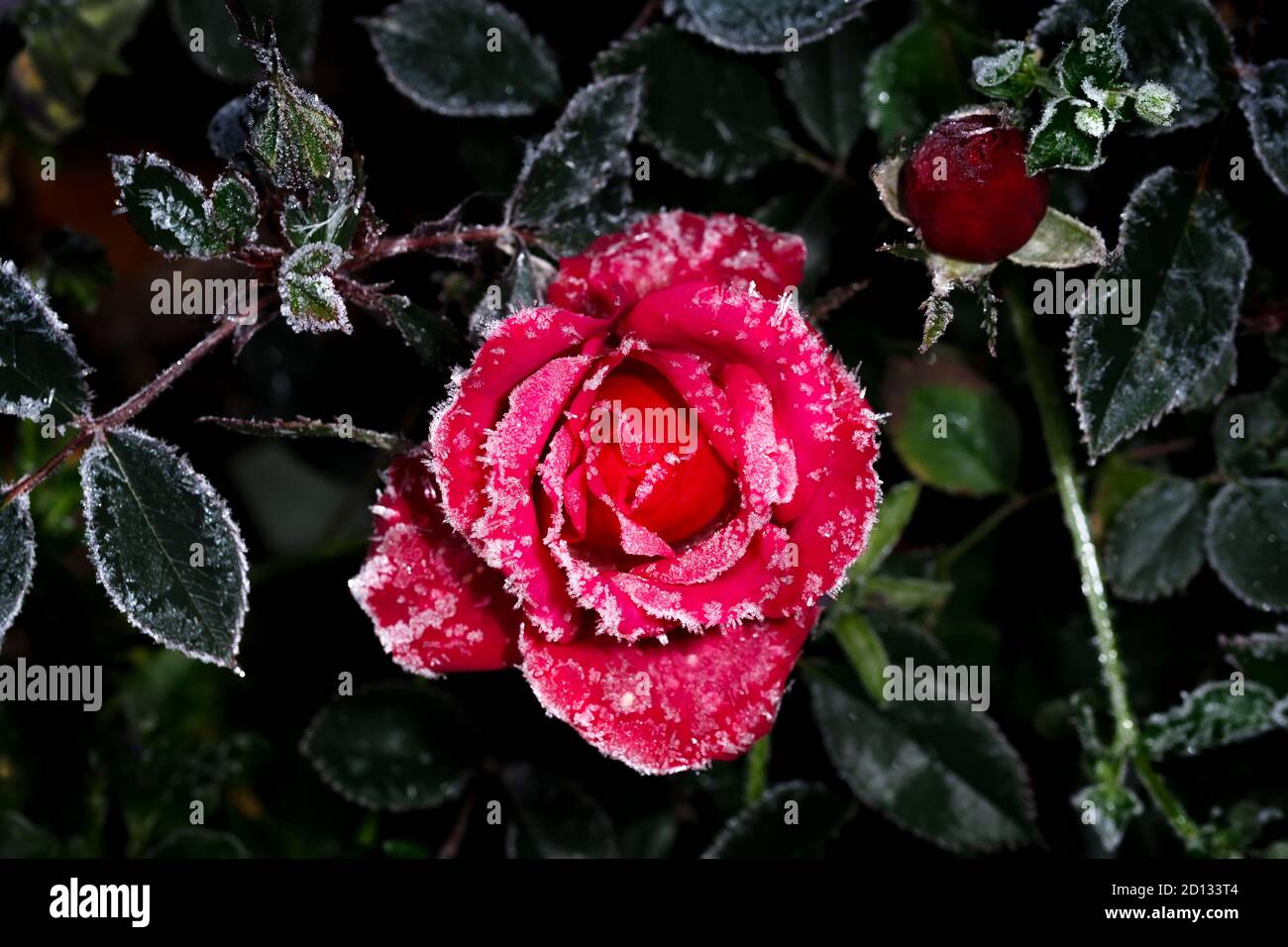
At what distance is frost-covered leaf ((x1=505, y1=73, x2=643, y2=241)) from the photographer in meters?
0.90

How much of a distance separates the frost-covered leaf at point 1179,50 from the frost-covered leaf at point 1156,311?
0.07 m

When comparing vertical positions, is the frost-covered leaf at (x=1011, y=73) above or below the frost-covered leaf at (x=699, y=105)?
below

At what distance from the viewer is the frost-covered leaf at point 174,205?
75 centimetres

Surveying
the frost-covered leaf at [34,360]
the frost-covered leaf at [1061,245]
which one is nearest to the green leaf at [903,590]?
the frost-covered leaf at [1061,245]

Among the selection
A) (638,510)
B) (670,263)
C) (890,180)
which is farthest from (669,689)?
(890,180)

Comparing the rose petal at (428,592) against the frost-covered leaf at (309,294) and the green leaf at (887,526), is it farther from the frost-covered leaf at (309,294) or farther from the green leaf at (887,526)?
the green leaf at (887,526)

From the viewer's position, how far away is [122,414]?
2.72ft

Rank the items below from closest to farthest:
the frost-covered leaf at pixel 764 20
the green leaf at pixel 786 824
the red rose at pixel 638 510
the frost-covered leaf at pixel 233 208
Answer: the red rose at pixel 638 510 → the frost-covered leaf at pixel 233 208 → the frost-covered leaf at pixel 764 20 → the green leaf at pixel 786 824

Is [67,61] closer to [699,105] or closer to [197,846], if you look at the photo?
[699,105]

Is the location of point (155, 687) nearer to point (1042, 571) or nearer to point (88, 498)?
point (88, 498)

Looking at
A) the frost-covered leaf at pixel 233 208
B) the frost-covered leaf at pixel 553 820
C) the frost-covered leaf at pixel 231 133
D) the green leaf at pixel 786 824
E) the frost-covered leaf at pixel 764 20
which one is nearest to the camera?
the frost-covered leaf at pixel 233 208

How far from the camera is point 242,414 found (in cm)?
165

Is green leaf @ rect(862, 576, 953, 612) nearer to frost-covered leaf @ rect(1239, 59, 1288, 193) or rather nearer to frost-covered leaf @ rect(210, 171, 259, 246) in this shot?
frost-covered leaf @ rect(1239, 59, 1288, 193)

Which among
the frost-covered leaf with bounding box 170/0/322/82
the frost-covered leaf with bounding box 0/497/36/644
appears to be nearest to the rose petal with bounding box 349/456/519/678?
the frost-covered leaf with bounding box 0/497/36/644
